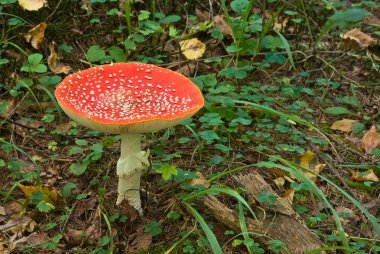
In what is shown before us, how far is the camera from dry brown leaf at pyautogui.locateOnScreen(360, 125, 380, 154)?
4.23m

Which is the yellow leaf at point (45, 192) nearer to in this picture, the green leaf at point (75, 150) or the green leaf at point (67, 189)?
the green leaf at point (67, 189)

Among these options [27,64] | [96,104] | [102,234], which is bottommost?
[102,234]

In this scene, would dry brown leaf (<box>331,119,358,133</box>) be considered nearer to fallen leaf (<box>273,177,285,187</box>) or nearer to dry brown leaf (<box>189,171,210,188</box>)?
fallen leaf (<box>273,177,285,187</box>)

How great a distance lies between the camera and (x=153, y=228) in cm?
320

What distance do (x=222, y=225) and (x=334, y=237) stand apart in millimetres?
711

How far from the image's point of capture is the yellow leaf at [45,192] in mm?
3467

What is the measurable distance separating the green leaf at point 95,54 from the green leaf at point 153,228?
1967 millimetres

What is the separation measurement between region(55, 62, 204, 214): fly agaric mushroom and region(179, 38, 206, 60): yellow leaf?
1.49 m

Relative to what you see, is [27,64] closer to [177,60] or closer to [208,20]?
[177,60]

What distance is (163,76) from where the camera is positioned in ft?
11.0

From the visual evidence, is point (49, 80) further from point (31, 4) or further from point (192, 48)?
point (192, 48)

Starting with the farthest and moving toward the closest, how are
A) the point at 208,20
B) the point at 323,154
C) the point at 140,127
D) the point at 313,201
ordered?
the point at 208,20
the point at 323,154
the point at 313,201
the point at 140,127

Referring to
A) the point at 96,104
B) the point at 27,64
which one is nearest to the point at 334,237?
the point at 96,104

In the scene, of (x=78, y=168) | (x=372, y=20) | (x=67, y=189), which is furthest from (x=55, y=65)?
(x=372, y=20)
